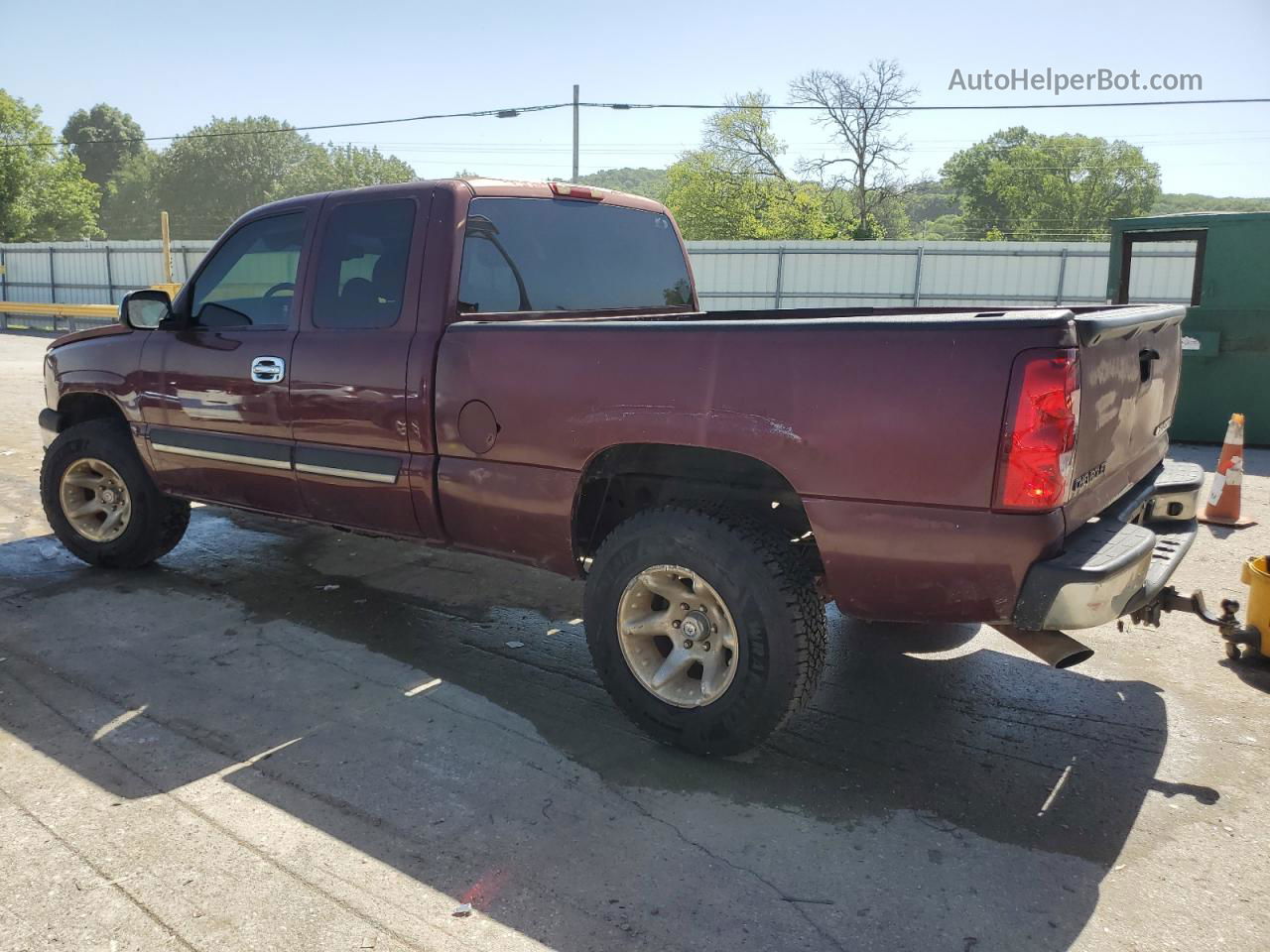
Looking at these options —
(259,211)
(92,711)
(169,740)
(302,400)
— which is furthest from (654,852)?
(259,211)

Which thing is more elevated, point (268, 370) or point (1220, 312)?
point (1220, 312)

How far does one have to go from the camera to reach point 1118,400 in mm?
3004

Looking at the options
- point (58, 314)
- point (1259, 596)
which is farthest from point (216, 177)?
point (1259, 596)

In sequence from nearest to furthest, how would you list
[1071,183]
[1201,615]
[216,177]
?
[1201,615], [1071,183], [216,177]

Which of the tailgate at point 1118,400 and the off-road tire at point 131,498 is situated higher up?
the tailgate at point 1118,400

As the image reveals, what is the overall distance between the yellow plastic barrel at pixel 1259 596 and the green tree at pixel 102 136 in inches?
4763

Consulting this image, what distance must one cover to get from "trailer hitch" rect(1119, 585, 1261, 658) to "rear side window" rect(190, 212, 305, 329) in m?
3.80

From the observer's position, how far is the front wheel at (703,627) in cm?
297

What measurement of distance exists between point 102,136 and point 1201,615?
403 feet

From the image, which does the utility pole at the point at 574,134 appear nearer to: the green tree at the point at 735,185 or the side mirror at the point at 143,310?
the green tree at the point at 735,185

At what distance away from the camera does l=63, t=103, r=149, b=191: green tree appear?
Answer: 103m

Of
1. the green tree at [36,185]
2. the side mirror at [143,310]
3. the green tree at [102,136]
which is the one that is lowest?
the side mirror at [143,310]

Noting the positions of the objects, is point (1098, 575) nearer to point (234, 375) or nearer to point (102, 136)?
point (234, 375)

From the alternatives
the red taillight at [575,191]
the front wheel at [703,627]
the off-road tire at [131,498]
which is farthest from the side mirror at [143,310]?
the front wheel at [703,627]
